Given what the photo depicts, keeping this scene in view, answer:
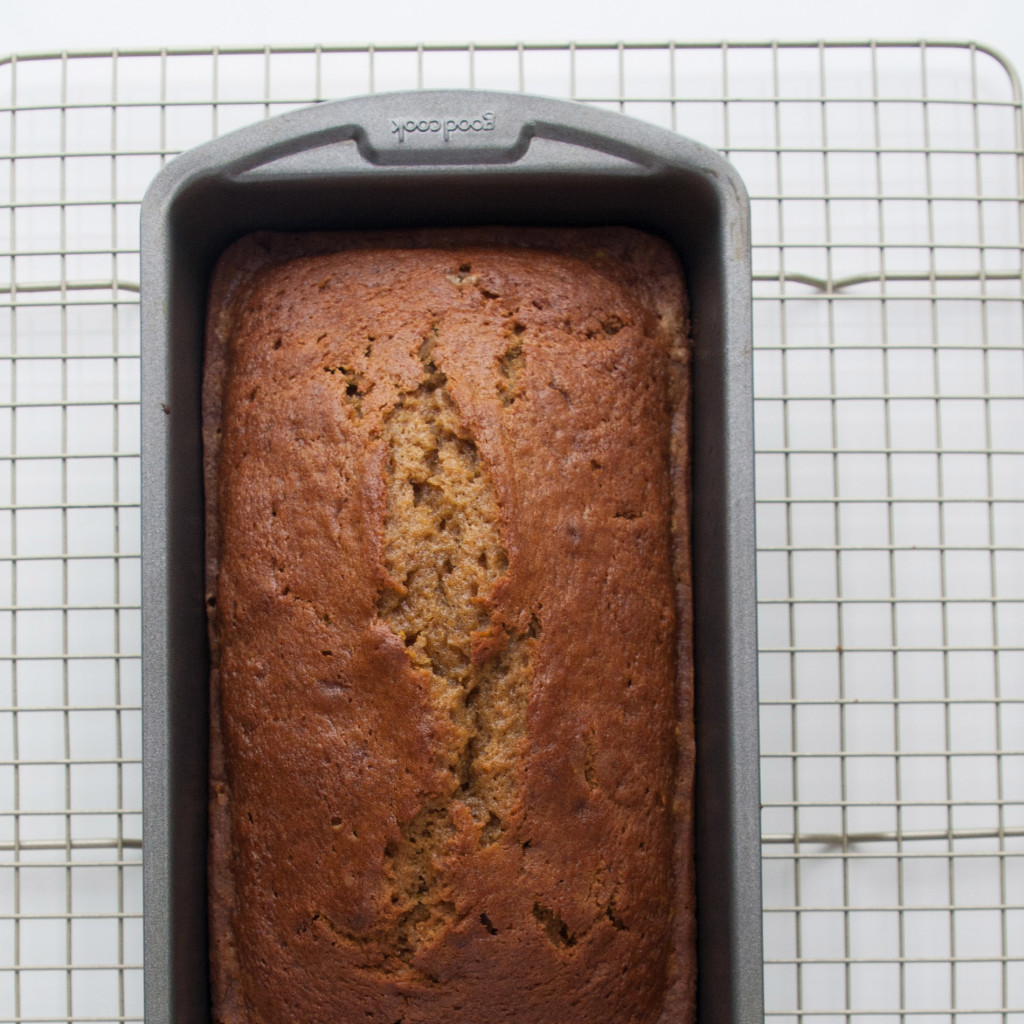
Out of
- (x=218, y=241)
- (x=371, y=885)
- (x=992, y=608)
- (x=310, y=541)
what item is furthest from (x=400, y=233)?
(x=992, y=608)

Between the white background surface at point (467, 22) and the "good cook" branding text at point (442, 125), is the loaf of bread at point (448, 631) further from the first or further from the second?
the white background surface at point (467, 22)

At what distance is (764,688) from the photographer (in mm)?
1177

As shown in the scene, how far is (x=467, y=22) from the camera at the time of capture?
3.98ft

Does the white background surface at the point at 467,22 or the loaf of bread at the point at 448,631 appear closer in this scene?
the loaf of bread at the point at 448,631

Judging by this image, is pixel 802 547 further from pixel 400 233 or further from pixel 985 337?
pixel 400 233

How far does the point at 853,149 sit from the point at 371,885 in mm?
1129

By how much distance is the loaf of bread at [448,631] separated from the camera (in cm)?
91

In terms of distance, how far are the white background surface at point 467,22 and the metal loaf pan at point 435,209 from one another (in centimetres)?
41

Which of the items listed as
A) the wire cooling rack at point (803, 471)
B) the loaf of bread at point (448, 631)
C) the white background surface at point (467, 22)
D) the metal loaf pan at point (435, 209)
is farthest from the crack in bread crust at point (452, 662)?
the white background surface at point (467, 22)

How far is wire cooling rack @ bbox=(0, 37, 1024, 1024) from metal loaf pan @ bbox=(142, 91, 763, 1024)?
0.84 ft

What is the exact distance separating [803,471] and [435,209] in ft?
2.13

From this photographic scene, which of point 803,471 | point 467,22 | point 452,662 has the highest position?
point 467,22

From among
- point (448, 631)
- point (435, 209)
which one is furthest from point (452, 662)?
point (435, 209)

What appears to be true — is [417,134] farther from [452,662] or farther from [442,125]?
[452,662]
